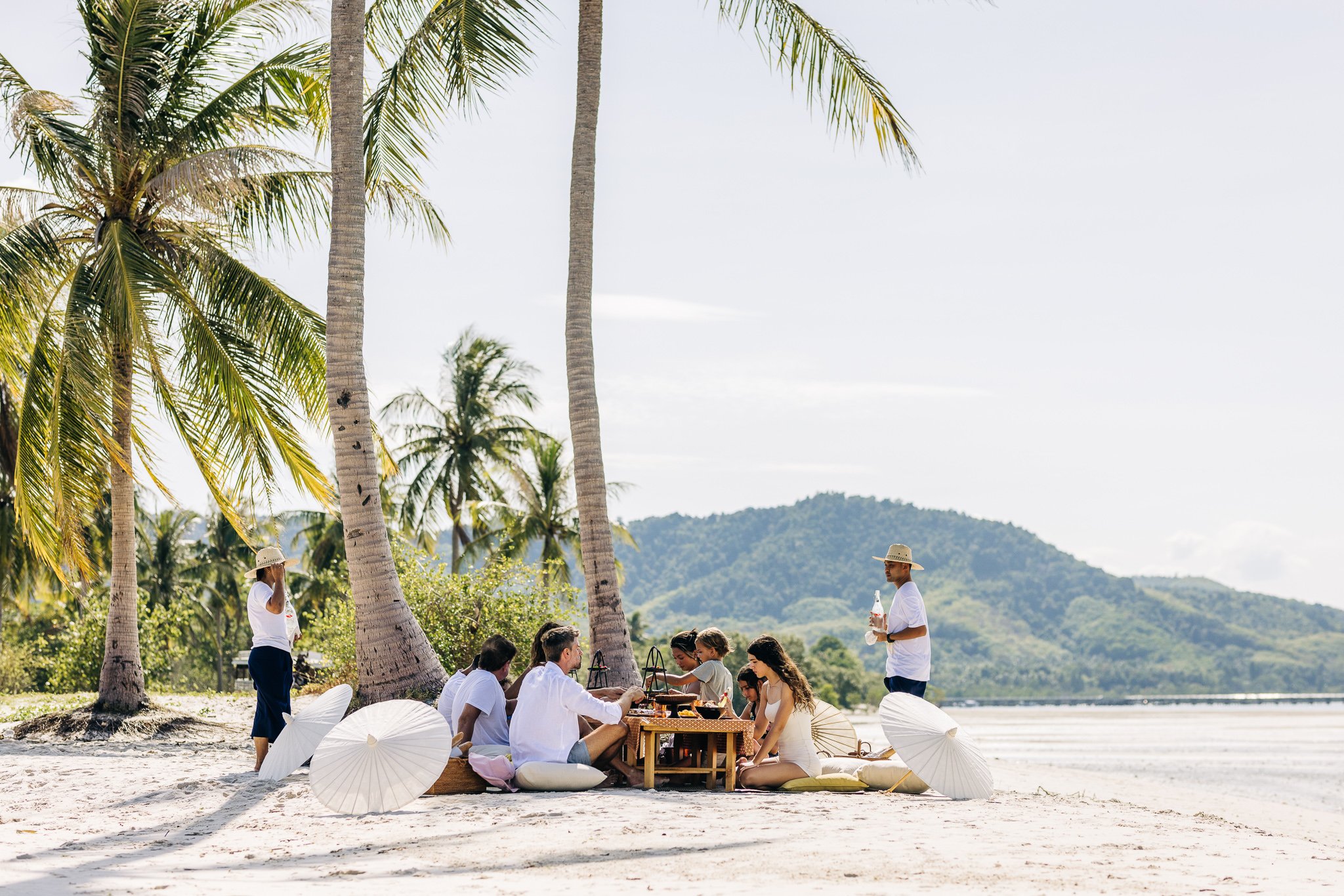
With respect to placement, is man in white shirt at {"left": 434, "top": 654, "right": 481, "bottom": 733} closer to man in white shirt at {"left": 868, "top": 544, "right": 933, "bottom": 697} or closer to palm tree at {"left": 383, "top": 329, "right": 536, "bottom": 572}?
man in white shirt at {"left": 868, "top": 544, "right": 933, "bottom": 697}

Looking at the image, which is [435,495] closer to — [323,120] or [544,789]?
[323,120]

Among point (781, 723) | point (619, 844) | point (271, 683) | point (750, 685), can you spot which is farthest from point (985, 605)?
point (619, 844)

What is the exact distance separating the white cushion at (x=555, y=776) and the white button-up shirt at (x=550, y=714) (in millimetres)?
84

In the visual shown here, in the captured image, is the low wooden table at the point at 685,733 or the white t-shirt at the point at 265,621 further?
the white t-shirt at the point at 265,621

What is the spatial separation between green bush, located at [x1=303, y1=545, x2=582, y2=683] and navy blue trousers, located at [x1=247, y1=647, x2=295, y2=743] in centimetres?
696

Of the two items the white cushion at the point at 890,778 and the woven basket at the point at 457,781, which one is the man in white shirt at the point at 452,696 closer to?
the woven basket at the point at 457,781

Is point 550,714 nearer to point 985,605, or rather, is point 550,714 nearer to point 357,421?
point 357,421

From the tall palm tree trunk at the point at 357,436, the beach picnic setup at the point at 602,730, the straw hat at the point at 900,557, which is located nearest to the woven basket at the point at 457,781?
the beach picnic setup at the point at 602,730

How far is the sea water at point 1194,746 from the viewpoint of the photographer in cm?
2779

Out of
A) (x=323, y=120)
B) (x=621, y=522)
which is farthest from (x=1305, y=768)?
(x=323, y=120)

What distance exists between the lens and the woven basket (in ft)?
25.5

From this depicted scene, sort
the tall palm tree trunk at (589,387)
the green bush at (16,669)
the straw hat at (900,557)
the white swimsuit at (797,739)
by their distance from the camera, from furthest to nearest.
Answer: the green bush at (16,669), the tall palm tree trunk at (589,387), the straw hat at (900,557), the white swimsuit at (797,739)

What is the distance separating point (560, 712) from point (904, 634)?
8.74ft

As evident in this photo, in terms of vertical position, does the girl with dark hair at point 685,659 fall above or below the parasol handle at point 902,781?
above
